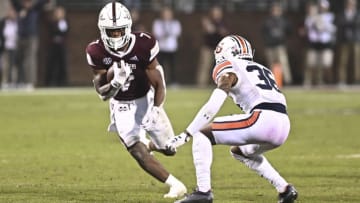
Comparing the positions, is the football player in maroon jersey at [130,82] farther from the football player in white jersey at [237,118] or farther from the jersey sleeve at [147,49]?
the football player in white jersey at [237,118]

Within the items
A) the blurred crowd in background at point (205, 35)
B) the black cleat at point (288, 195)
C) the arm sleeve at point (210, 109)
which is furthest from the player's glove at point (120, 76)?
the blurred crowd in background at point (205, 35)

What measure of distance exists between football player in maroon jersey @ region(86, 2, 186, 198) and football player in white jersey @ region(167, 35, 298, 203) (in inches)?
30.7

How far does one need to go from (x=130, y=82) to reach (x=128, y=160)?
10.5ft

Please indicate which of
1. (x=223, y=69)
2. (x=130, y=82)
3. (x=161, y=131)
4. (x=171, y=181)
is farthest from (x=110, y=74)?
(x=223, y=69)

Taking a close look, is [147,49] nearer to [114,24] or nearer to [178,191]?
[114,24]

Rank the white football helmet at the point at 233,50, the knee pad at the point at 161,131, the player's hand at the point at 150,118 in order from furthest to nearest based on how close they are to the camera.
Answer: the knee pad at the point at 161,131
the player's hand at the point at 150,118
the white football helmet at the point at 233,50

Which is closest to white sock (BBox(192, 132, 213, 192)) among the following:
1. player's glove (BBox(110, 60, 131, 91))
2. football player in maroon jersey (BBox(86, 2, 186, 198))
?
football player in maroon jersey (BBox(86, 2, 186, 198))

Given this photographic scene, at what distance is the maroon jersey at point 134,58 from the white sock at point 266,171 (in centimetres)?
119

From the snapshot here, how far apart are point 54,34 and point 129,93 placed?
53.1ft

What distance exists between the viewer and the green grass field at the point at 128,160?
9.15 m

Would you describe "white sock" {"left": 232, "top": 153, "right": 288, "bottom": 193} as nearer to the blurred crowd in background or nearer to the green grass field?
the green grass field

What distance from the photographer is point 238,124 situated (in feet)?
26.1

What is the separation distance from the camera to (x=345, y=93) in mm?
24266

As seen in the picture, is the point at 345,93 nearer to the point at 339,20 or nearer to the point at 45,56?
the point at 339,20
